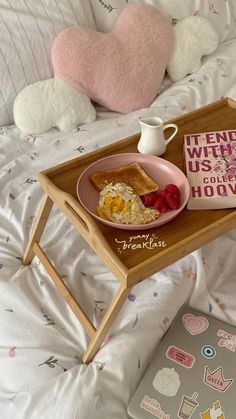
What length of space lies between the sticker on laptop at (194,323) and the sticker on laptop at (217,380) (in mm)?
91

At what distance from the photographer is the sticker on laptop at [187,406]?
0.92 m

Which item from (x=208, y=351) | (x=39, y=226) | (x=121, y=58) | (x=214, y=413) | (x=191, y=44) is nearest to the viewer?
(x=214, y=413)

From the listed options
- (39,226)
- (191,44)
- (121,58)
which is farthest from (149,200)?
(191,44)

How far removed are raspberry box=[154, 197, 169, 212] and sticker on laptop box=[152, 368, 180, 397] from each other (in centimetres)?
33

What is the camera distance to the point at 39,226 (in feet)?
3.72

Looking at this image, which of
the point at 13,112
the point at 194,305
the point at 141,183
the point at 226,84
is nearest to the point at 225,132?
the point at 141,183

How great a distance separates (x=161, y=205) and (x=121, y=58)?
0.74 metres

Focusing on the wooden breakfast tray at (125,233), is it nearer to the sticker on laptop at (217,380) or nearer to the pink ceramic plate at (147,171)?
the pink ceramic plate at (147,171)

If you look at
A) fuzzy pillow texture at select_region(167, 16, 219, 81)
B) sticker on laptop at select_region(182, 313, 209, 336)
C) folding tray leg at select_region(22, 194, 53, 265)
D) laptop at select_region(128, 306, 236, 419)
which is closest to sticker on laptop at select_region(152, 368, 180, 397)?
laptop at select_region(128, 306, 236, 419)

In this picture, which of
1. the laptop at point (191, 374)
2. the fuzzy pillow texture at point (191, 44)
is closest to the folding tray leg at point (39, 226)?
the laptop at point (191, 374)

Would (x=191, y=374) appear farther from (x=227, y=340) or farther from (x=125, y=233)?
(x=125, y=233)

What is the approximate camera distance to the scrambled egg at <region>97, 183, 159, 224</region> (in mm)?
934

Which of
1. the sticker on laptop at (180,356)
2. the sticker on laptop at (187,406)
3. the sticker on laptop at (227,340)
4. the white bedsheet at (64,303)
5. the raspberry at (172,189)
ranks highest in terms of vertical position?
the raspberry at (172,189)

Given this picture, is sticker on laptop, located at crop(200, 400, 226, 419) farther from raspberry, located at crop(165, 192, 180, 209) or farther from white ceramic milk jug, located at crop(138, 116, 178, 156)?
white ceramic milk jug, located at crop(138, 116, 178, 156)
